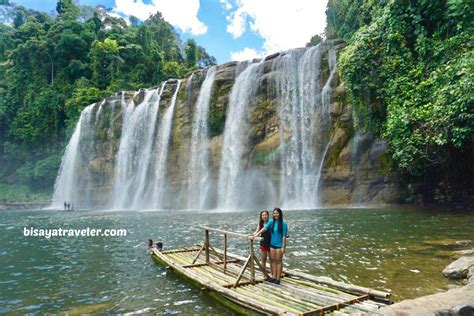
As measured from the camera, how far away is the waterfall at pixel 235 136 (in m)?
29.8

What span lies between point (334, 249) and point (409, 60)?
1266cm

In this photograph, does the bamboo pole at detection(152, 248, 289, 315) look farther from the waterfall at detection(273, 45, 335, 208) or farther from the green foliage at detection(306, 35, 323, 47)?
the green foliage at detection(306, 35, 323, 47)

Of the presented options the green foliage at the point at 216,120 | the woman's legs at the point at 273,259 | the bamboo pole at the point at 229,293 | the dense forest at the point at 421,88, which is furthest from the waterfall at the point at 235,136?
the woman's legs at the point at 273,259

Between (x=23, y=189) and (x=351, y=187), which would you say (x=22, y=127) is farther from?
(x=351, y=187)

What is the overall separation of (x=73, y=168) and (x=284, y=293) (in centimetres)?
4156

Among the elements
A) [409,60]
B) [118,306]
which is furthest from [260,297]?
[409,60]

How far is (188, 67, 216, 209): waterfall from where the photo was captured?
3169cm

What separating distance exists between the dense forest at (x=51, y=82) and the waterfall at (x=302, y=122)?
103 feet

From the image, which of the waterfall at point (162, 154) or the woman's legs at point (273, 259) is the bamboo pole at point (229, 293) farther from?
the waterfall at point (162, 154)

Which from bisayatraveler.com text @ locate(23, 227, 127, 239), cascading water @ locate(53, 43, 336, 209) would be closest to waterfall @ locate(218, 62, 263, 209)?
cascading water @ locate(53, 43, 336, 209)

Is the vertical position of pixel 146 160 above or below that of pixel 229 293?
above

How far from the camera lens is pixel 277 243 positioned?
7.22 m

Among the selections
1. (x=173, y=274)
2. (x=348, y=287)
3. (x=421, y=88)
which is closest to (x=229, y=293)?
(x=348, y=287)

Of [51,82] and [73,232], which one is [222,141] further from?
[51,82]
